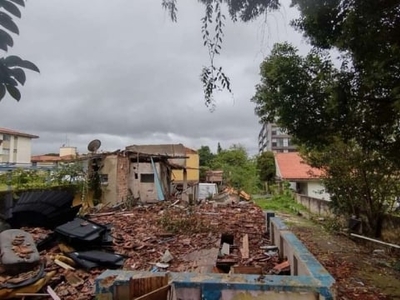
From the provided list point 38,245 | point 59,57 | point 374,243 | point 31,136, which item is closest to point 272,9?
point 59,57

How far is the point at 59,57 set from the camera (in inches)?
111

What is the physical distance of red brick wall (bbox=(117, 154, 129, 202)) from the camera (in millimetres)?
15742

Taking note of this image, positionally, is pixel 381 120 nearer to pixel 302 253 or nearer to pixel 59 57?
pixel 302 253

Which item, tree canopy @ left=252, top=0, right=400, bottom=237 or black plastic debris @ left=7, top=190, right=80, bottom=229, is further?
black plastic debris @ left=7, top=190, right=80, bottom=229

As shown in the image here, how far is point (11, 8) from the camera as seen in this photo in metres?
1.16

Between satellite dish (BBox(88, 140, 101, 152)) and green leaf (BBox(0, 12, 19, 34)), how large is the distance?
1562 centimetres

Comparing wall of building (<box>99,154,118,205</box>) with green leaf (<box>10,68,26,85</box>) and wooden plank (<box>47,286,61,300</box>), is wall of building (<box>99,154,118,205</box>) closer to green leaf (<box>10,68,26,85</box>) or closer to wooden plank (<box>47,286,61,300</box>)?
wooden plank (<box>47,286,61,300</box>)

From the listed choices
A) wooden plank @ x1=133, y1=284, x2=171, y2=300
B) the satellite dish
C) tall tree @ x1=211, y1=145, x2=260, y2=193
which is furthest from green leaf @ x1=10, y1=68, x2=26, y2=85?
tall tree @ x1=211, y1=145, x2=260, y2=193

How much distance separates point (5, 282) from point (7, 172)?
6.22 meters

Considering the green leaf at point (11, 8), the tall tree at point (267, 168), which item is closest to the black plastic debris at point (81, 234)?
the green leaf at point (11, 8)

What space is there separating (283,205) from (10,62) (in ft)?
71.1

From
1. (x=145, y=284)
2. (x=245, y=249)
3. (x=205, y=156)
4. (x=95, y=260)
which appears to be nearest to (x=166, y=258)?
(x=95, y=260)

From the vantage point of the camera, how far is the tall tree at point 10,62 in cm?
116

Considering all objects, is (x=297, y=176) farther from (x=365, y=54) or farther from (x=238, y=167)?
(x=365, y=54)
